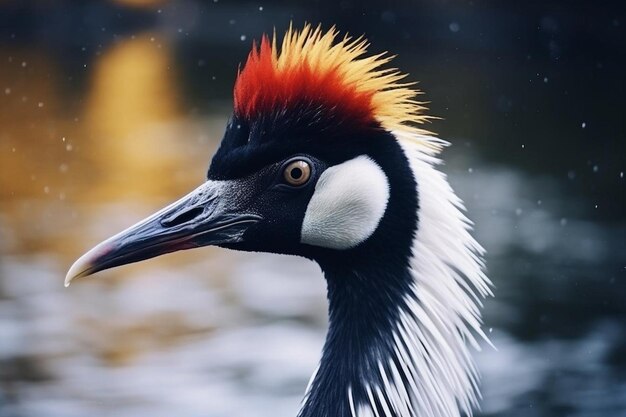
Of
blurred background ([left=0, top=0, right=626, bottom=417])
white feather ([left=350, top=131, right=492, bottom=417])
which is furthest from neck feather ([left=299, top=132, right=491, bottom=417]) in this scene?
blurred background ([left=0, top=0, right=626, bottom=417])

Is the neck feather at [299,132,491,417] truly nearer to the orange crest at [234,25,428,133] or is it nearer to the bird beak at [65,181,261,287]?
the orange crest at [234,25,428,133]

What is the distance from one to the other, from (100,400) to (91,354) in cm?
48

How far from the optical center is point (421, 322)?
136 centimetres

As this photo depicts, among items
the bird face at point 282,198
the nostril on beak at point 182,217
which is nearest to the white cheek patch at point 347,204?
the bird face at point 282,198

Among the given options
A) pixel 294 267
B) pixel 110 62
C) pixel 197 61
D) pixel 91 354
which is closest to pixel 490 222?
pixel 294 267

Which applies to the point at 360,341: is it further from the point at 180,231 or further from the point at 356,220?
the point at 180,231

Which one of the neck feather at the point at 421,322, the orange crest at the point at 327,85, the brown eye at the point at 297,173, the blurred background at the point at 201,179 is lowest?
the neck feather at the point at 421,322

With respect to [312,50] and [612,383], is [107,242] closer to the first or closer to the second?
[312,50]

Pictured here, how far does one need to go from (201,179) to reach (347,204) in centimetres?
483

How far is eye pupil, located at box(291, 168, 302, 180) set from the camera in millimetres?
1423

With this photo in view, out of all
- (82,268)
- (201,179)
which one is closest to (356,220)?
(82,268)

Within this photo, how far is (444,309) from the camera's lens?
1363 mm

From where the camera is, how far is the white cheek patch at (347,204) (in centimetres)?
138

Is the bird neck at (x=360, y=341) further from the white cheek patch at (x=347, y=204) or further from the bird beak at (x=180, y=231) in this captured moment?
the bird beak at (x=180, y=231)
